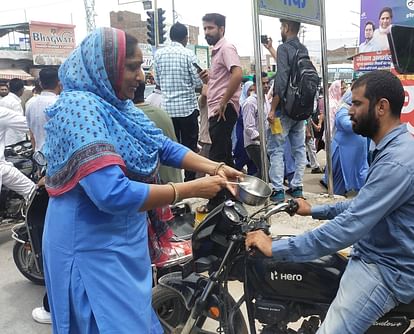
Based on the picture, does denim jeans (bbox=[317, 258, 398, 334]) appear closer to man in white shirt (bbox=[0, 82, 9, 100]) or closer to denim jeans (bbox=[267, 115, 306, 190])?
denim jeans (bbox=[267, 115, 306, 190])

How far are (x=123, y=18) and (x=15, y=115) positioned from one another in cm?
3573

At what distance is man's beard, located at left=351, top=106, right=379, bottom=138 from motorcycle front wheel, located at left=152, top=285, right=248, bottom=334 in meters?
1.11

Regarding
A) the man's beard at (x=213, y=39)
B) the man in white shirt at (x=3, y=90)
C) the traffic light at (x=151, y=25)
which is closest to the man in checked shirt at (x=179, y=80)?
the man's beard at (x=213, y=39)

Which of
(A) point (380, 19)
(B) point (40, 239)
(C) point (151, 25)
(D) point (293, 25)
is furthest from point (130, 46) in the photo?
(C) point (151, 25)

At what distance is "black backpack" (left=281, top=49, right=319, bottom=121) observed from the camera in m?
4.76

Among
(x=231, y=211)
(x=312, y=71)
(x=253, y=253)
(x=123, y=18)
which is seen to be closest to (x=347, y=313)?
(x=253, y=253)

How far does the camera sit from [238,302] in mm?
2402

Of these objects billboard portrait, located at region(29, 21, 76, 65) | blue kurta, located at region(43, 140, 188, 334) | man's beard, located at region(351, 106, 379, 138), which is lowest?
blue kurta, located at region(43, 140, 188, 334)

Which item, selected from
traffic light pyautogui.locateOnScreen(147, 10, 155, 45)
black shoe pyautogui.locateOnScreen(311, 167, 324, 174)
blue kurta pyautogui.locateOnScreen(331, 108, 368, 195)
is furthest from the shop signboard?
traffic light pyautogui.locateOnScreen(147, 10, 155, 45)

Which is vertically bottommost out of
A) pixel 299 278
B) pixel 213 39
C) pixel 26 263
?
pixel 26 263

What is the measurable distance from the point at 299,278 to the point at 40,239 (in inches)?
77.1

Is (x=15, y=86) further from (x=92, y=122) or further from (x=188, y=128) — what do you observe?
(x=92, y=122)

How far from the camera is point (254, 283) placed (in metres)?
2.26

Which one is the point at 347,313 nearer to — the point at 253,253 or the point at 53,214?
the point at 253,253
